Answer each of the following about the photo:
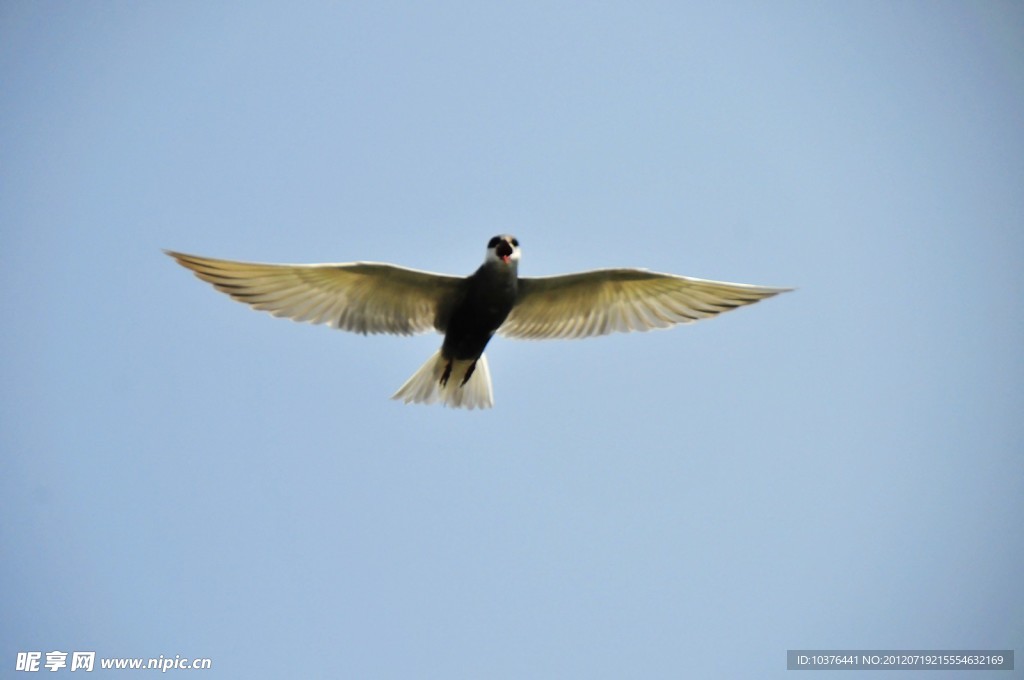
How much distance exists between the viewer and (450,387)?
35.8ft

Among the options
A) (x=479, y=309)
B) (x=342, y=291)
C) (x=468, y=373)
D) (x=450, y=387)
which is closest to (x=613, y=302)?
(x=479, y=309)

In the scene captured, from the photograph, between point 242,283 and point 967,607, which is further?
point 967,607

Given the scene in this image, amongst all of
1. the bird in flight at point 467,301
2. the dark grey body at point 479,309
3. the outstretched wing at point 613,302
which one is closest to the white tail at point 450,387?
the bird in flight at point 467,301

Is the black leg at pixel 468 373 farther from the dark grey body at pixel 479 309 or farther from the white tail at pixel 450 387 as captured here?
the dark grey body at pixel 479 309

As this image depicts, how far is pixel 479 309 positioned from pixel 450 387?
1255 millimetres

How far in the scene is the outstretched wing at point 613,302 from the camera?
10336mm

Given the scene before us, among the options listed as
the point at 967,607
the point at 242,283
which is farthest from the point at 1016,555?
the point at 242,283

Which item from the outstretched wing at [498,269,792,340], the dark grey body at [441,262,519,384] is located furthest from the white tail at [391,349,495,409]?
the outstretched wing at [498,269,792,340]

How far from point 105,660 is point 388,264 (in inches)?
300

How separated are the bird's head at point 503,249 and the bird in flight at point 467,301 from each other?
10mm

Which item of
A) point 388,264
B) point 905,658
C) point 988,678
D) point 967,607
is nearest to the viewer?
point 388,264

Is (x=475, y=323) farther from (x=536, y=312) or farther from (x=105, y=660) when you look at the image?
(x=105, y=660)

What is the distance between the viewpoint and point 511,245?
9.80 meters

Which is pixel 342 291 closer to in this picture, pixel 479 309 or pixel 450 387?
pixel 479 309
